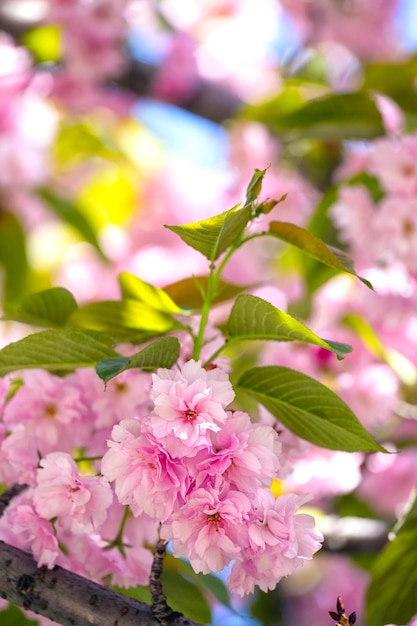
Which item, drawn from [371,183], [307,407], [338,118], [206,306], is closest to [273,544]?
[307,407]

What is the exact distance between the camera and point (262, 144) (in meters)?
2.53

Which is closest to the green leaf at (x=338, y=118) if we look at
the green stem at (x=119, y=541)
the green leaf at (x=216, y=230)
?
the green leaf at (x=216, y=230)

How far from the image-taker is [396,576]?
4.12 feet

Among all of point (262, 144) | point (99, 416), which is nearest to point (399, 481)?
point (262, 144)

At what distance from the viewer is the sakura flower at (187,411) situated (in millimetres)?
815

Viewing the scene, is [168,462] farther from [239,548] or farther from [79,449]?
[79,449]

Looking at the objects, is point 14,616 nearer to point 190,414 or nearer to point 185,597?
point 185,597

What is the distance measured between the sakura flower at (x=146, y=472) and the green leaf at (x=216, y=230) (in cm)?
19

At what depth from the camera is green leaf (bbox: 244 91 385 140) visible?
6.01ft

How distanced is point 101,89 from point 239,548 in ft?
7.21

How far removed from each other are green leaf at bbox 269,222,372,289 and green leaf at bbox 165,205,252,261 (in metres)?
0.06

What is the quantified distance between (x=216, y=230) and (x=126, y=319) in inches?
9.0

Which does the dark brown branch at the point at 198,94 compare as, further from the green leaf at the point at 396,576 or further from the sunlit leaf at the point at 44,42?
the green leaf at the point at 396,576

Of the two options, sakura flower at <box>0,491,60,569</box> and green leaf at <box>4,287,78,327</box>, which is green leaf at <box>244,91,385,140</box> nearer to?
green leaf at <box>4,287,78,327</box>
